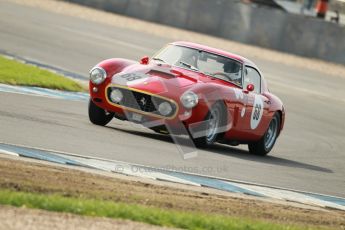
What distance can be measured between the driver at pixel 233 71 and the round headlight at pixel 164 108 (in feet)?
4.92

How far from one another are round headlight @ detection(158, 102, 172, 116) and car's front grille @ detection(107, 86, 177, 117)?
34mm

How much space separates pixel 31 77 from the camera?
16.8 metres

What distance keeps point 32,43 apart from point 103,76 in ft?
38.6

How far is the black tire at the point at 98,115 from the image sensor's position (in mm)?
12891

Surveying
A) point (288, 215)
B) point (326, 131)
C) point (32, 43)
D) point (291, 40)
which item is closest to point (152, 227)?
point (288, 215)

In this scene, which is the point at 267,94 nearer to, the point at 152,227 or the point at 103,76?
the point at 103,76

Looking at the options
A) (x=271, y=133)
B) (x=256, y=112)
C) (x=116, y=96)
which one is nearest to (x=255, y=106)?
(x=256, y=112)

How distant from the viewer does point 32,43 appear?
24.0 metres

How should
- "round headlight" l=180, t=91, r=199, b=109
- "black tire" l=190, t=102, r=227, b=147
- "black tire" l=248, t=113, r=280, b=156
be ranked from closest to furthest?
1. "round headlight" l=180, t=91, r=199, b=109
2. "black tire" l=190, t=102, r=227, b=147
3. "black tire" l=248, t=113, r=280, b=156

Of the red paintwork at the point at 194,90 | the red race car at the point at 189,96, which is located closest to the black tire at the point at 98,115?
the red race car at the point at 189,96

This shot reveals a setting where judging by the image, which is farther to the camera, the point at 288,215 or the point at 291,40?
the point at 291,40

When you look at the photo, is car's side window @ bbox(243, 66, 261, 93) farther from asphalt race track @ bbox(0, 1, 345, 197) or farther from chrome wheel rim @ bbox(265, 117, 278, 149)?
asphalt race track @ bbox(0, 1, 345, 197)

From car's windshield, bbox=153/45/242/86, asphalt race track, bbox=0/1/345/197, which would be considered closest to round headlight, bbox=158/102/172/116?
asphalt race track, bbox=0/1/345/197

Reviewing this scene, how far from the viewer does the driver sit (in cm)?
1331
